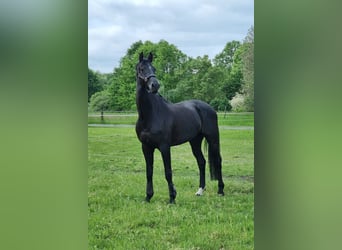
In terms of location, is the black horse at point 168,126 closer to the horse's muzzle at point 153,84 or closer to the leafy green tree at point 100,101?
the horse's muzzle at point 153,84

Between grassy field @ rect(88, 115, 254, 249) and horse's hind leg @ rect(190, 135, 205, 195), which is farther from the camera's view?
horse's hind leg @ rect(190, 135, 205, 195)

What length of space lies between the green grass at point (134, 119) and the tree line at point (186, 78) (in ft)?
0.12

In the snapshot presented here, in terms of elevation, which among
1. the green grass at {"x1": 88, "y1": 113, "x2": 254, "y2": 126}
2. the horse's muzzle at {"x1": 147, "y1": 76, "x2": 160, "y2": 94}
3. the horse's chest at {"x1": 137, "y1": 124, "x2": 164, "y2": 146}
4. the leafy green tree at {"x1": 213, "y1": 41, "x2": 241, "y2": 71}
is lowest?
the horse's chest at {"x1": 137, "y1": 124, "x2": 164, "y2": 146}

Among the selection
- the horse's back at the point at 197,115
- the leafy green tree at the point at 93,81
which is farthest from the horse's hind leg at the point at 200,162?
the leafy green tree at the point at 93,81

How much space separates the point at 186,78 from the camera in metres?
2.50

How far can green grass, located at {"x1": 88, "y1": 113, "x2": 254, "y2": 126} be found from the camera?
2412 millimetres

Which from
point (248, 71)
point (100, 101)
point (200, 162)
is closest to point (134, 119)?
point (100, 101)

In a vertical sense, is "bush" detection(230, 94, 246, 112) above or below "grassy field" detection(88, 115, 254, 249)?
above

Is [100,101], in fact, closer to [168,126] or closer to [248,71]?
[168,126]

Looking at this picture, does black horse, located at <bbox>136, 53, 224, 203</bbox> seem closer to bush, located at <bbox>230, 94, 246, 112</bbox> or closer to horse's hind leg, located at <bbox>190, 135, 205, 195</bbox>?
horse's hind leg, located at <bbox>190, 135, 205, 195</bbox>

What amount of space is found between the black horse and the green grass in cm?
4

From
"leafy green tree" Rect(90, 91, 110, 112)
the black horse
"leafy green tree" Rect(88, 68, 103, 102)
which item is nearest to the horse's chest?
the black horse
